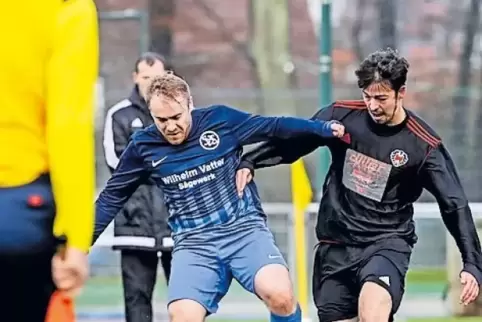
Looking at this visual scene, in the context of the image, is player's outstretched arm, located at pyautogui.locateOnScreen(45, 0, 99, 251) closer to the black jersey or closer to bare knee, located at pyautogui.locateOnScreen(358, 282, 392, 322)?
bare knee, located at pyautogui.locateOnScreen(358, 282, 392, 322)

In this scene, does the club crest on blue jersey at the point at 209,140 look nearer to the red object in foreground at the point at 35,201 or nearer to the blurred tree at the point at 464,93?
the red object in foreground at the point at 35,201

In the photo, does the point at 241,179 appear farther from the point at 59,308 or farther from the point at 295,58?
the point at 295,58

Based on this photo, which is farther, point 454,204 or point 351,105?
point 351,105

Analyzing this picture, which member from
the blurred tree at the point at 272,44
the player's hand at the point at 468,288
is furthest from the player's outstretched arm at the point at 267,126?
the blurred tree at the point at 272,44

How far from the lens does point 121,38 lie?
55.3 ft

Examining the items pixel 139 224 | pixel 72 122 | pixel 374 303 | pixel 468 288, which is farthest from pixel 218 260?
pixel 72 122

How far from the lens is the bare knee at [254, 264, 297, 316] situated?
6.70 m

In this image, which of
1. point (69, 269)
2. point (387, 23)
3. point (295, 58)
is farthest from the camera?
point (295, 58)

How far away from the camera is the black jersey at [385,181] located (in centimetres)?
684

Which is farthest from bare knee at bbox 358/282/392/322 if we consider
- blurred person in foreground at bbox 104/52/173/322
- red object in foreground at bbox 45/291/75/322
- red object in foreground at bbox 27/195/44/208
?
red object in foreground at bbox 27/195/44/208

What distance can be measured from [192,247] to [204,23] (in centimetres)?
1628

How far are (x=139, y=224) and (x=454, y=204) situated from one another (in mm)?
2435

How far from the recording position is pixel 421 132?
22.6ft

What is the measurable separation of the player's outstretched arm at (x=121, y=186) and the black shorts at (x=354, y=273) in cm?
106
